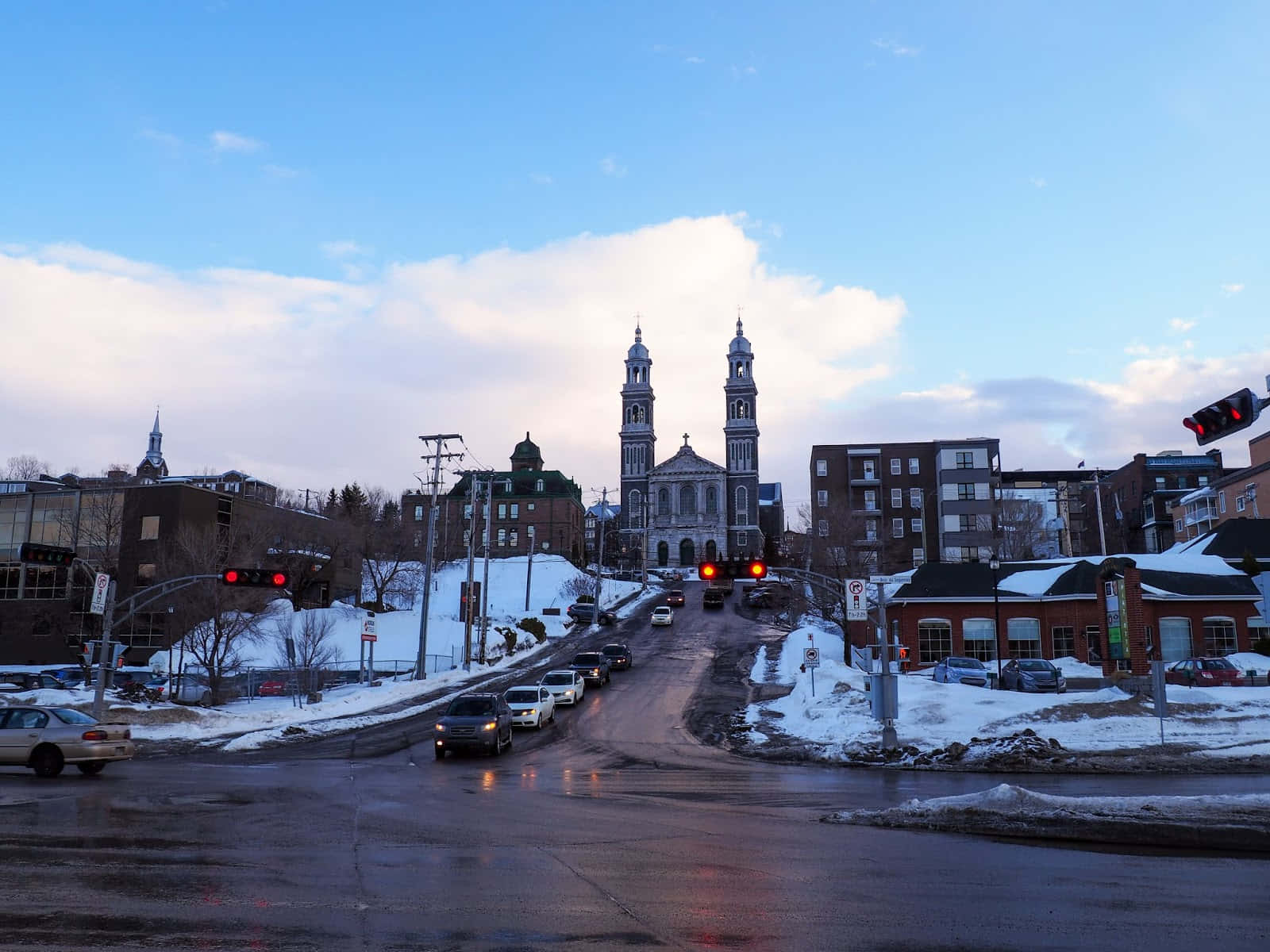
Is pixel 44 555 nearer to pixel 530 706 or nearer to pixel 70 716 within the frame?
pixel 70 716

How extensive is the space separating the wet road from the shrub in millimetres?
49037

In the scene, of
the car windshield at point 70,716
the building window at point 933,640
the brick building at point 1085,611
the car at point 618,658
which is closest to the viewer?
the car windshield at point 70,716

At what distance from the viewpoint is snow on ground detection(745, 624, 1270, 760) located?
25.7m

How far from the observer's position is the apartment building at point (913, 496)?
309 ft

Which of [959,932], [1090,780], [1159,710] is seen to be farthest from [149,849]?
[1159,710]

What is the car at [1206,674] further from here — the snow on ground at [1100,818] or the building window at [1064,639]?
the snow on ground at [1100,818]

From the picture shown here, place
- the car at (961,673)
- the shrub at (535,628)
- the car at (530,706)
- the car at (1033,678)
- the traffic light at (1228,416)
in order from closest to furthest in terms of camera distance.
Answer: the traffic light at (1228,416)
the car at (530,706)
the car at (1033,678)
the car at (961,673)
the shrub at (535,628)

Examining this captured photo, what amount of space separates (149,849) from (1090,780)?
1739 cm

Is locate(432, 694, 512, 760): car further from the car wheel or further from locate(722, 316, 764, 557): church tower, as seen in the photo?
locate(722, 316, 764, 557): church tower

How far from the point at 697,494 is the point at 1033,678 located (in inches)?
3899

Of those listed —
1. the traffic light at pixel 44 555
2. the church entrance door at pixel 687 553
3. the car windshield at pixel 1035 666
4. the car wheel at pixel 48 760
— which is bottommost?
the car wheel at pixel 48 760

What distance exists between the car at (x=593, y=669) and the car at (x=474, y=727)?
16768mm

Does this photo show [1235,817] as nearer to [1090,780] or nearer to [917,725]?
[1090,780]

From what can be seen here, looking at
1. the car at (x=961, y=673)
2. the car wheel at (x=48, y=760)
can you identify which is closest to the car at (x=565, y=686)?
the car at (x=961, y=673)
